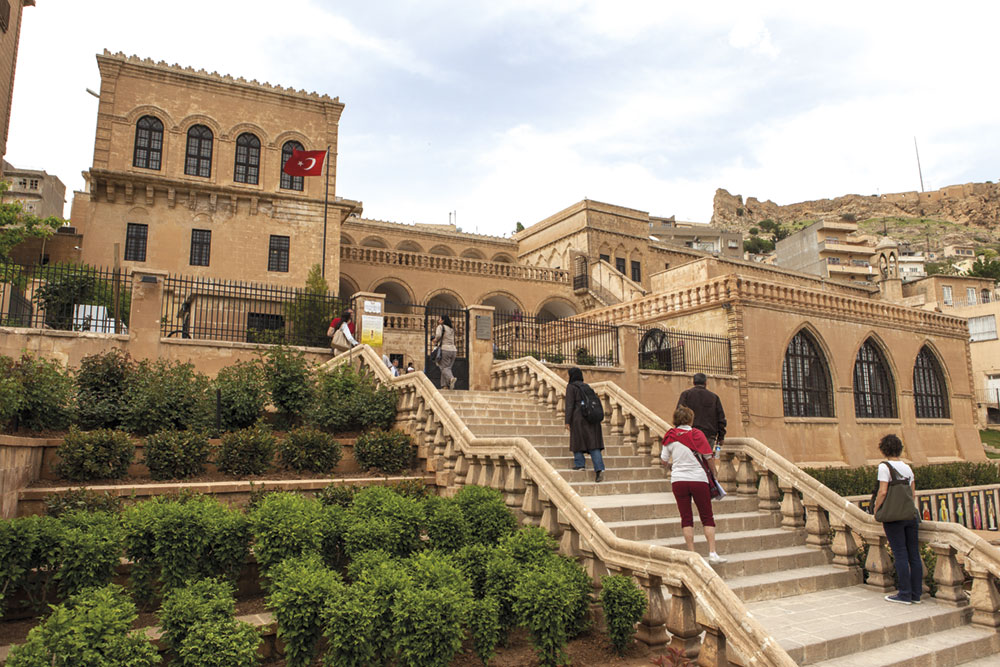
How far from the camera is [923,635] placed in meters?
6.74

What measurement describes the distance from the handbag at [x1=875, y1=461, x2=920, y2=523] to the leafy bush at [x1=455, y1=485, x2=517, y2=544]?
165 inches

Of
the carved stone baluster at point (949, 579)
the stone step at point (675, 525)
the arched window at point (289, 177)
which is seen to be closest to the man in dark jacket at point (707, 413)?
the stone step at point (675, 525)

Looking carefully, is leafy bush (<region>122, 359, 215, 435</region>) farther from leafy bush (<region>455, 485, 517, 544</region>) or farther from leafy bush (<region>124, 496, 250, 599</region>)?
leafy bush (<region>455, 485, 517, 544</region>)

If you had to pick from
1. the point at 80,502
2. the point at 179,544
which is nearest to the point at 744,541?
the point at 179,544

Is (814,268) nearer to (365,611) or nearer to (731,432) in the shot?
(731,432)

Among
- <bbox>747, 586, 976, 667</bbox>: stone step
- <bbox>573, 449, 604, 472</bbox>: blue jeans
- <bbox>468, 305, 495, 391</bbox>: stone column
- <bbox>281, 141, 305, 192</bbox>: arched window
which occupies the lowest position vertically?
<bbox>747, 586, 976, 667</bbox>: stone step

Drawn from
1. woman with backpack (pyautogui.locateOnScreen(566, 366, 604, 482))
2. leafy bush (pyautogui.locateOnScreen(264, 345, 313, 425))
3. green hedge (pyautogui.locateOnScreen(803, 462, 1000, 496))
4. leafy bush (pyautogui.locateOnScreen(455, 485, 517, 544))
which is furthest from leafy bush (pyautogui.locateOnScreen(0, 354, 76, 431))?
green hedge (pyautogui.locateOnScreen(803, 462, 1000, 496))

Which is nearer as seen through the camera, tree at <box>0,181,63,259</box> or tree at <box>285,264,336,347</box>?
tree at <box>285,264,336,347</box>

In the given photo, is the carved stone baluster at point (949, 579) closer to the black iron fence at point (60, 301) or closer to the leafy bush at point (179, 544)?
the leafy bush at point (179, 544)

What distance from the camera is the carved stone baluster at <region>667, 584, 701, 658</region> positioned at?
5.85 m

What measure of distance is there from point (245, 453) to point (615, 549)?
560 cm

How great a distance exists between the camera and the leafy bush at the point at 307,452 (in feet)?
32.2

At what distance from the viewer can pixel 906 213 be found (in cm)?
11900

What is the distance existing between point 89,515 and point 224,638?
8.47 feet
